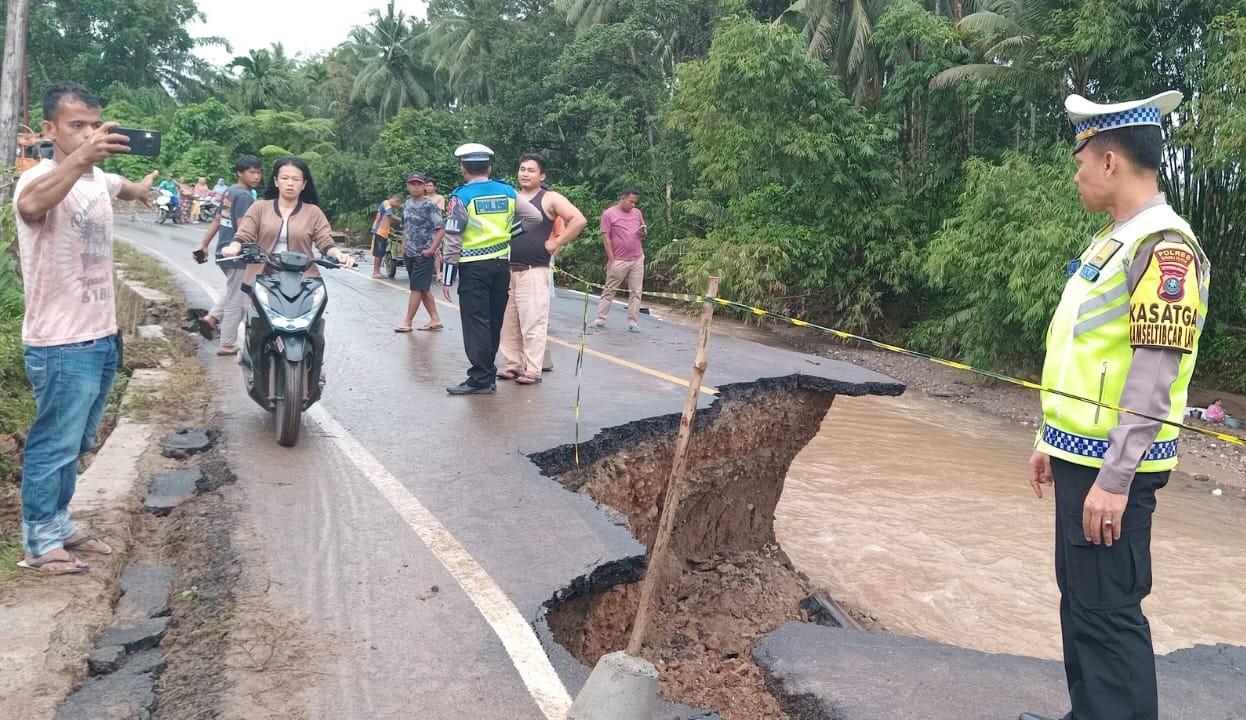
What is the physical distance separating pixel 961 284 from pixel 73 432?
13.0m

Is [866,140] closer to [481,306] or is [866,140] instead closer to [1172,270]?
[481,306]

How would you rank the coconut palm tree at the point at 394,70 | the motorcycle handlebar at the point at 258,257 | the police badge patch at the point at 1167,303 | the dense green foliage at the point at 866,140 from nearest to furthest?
the police badge patch at the point at 1167,303
the motorcycle handlebar at the point at 258,257
the dense green foliage at the point at 866,140
the coconut palm tree at the point at 394,70

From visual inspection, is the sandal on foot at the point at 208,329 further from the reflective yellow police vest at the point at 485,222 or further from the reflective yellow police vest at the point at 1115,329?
the reflective yellow police vest at the point at 1115,329

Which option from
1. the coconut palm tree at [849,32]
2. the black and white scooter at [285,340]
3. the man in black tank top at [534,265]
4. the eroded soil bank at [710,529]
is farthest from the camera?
the coconut palm tree at [849,32]

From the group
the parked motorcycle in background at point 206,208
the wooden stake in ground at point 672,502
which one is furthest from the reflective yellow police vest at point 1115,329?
the parked motorcycle in background at point 206,208

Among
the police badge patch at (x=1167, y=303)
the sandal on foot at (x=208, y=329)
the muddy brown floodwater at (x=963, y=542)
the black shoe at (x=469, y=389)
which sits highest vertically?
the police badge patch at (x=1167, y=303)

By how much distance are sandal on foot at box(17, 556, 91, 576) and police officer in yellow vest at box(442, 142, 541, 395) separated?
3.60m

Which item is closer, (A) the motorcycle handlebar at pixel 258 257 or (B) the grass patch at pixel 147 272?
(A) the motorcycle handlebar at pixel 258 257

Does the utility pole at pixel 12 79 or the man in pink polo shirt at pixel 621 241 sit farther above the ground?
the utility pole at pixel 12 79

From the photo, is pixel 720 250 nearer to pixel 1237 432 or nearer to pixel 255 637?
pixel 1237 432

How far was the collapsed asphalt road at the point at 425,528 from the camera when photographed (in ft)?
10.1

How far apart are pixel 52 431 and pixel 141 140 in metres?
1.23

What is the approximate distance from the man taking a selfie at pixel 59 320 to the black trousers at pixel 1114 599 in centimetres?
354

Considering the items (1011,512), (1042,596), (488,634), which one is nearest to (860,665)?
(488,634)
